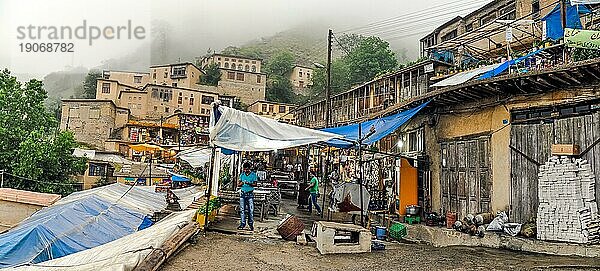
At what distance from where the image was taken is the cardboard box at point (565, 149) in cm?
774

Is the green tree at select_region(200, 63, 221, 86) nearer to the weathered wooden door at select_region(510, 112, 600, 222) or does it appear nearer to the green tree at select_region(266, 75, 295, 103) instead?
the green tree at select_region(266, 75, 295, 103)

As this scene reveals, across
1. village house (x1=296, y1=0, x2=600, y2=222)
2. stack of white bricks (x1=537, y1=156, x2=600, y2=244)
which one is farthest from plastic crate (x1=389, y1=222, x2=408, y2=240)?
stack of white bricks (x1=537, y1=156, x2=600, y2=244)

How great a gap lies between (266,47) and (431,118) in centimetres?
12002

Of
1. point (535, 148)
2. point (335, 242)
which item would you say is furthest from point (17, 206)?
point (535, 148)

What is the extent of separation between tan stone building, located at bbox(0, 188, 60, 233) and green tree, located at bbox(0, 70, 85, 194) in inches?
290

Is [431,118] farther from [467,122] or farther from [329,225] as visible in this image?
[329,225]

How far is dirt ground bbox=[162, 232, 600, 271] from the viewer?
6129mm

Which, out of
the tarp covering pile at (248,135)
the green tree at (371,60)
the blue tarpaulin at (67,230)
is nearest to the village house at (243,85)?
the green tree at (371,60)

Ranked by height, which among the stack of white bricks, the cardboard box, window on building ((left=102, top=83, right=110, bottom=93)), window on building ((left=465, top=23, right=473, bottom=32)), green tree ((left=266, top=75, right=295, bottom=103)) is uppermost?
green tree ((left=266, top=75, right=295, bottom=103))

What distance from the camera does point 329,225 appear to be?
7.17 m

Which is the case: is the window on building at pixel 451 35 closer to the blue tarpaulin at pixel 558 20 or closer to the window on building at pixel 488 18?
the window on building at pixel 488 18

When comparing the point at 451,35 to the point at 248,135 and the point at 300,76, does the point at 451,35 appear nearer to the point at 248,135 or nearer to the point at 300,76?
the point at 248,135

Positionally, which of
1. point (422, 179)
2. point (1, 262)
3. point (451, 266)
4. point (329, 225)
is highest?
point (422, 179)

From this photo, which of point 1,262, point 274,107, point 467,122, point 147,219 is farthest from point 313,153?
point 274,107
